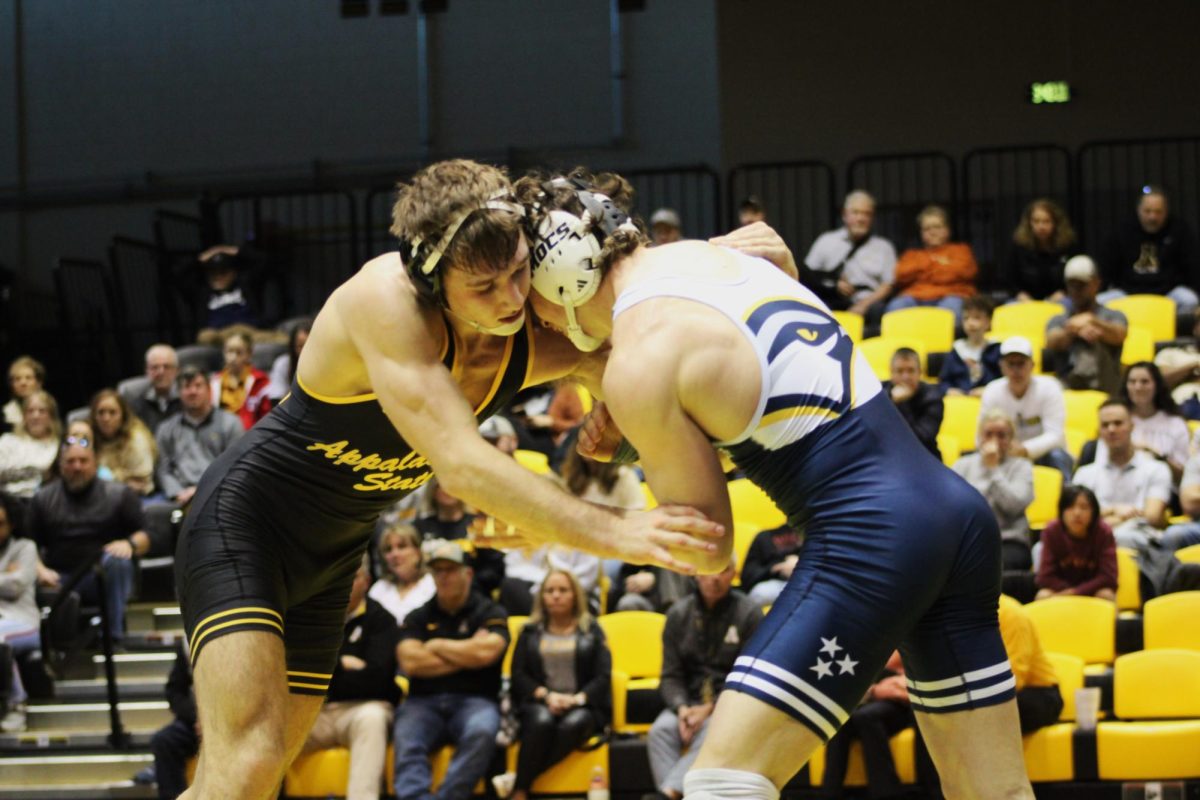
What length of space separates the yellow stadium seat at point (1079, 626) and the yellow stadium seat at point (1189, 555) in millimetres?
509

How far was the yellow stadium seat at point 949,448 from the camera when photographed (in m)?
8.73

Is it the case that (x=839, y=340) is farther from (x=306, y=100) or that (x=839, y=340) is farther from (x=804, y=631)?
(x=306, y=100)

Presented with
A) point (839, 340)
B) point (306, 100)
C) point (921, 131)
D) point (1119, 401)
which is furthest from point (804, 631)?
point (306, 100)

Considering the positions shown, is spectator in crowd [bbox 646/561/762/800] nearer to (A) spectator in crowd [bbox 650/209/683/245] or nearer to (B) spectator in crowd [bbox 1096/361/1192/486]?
(B) spectator in crowd [bbox 1096/361/1192/486]

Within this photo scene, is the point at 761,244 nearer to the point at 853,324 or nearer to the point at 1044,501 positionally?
the point at 1044,501

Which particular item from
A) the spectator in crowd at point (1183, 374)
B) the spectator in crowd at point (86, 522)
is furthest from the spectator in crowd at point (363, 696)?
the spectator in crowd at point (1183, 374)

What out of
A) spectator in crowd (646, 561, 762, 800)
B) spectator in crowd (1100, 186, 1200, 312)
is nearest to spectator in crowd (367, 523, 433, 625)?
spectator in crowd (646, 561, 762, 800)

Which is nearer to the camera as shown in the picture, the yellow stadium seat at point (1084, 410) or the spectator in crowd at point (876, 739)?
the spectator in crowd at point (876, 739)

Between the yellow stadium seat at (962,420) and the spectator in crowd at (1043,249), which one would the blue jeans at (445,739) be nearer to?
the yellow stadium seat at (962,420)

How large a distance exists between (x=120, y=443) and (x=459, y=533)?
2585mm

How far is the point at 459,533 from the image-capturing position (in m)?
8.36

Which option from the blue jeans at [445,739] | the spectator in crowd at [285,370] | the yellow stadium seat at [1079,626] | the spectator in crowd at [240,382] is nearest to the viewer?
the blue jeans at [445,739]

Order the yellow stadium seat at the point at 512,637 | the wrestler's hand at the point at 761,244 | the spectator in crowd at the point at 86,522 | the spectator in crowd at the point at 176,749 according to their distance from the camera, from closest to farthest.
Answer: the wrestler's hand at the point at 761,244 → the spectator in crowd at the point at 176,749 → the yellow stadium seat at the point at 512,637 → the spectator in crowd at the point at 86,522

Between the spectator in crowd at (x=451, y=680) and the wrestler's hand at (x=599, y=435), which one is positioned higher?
the wrestler's hand at (x=599, y=435)
